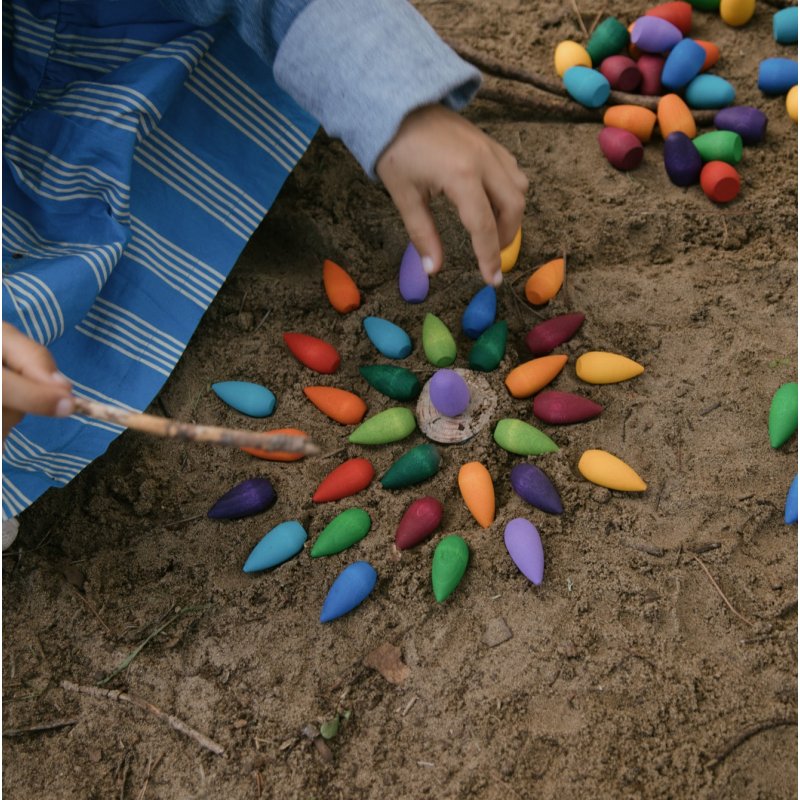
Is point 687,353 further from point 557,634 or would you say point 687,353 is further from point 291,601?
point 291,601

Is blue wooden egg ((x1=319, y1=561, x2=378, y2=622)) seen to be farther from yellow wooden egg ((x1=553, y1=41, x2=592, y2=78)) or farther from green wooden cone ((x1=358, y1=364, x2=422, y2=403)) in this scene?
yellow wooden egg ((x1=553, y1=41, x2=592, y2=78))

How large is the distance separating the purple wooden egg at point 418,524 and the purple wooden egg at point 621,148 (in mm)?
761

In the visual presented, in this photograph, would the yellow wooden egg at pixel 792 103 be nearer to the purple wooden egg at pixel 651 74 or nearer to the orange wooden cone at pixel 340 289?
the purple wooden egg at pixel 651 74

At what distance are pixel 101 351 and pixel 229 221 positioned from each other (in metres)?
0.29

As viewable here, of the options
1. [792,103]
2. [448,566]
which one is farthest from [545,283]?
[792,103]

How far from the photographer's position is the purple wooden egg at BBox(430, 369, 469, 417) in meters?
1.21

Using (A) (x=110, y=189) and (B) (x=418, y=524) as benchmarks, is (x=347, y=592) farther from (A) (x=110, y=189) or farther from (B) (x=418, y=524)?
(A) (x=110, y=189)

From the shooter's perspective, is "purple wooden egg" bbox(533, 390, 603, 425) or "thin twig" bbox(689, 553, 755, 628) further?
"purple wooden egg" bbox(533, 390, 603, 425)

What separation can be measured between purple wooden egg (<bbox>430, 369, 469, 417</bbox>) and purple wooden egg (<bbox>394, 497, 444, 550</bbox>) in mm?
142

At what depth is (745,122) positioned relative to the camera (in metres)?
1.56

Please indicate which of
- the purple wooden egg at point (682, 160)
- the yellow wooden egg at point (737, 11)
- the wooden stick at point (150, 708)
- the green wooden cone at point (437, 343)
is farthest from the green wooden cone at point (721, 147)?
the wooden stick at point (150, 708)

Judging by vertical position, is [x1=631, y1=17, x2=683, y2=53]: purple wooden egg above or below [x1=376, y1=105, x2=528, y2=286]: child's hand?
below

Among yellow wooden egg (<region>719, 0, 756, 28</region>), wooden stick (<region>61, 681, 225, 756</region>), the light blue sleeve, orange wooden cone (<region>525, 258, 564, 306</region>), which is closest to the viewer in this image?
the light blue sleeve

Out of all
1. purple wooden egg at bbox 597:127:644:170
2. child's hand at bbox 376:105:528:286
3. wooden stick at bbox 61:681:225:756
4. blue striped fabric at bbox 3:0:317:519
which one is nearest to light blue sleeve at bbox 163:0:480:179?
child's hand at bbox 376:105:528:286
